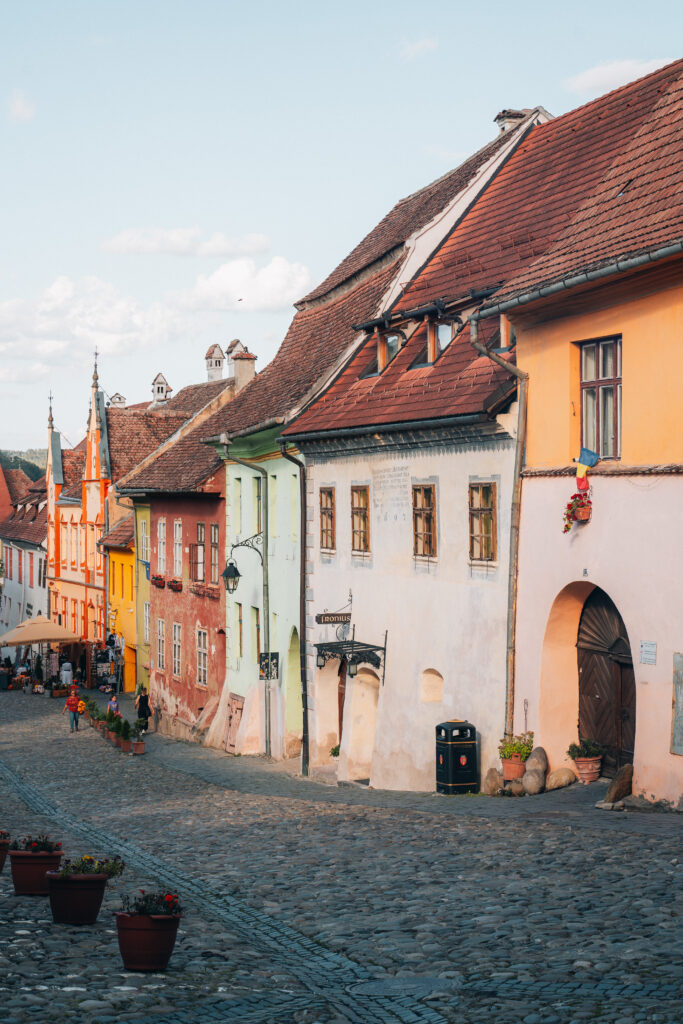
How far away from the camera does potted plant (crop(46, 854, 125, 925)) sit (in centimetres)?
1103

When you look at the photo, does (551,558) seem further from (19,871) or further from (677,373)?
(19,871)

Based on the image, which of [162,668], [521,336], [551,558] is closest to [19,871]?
[551,558]

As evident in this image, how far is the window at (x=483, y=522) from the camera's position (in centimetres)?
1966

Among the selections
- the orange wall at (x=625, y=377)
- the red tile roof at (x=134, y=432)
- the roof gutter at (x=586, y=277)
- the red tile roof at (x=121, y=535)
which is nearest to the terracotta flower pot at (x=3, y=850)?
the orange wall at (x=625, y=377)

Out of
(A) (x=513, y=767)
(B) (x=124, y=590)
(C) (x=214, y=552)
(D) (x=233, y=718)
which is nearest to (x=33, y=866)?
(A) (x=513, y=767)

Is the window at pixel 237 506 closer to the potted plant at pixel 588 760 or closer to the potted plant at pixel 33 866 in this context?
the potted plant at pixel 588 760

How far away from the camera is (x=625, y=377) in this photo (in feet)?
54.1

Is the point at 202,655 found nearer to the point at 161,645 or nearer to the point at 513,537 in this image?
the point at 161,645

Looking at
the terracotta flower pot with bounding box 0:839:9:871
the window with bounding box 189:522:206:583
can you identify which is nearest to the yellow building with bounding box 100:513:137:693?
the window with bounding box 189:522:206:583

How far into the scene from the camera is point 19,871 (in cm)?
1248

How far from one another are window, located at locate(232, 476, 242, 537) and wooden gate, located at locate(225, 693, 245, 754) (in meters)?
4.25

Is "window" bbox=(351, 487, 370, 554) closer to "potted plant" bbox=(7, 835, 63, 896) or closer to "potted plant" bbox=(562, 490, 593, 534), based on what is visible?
"potted plant" bbox=(562, 490, 593, 534)

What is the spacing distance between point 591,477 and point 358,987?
903 cm

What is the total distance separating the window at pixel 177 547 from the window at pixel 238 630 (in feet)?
19.6
